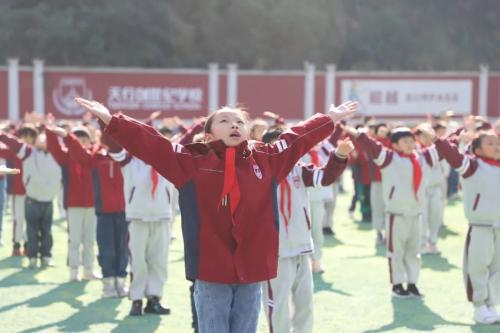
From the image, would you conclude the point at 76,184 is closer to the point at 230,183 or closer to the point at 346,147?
the point at 346,147

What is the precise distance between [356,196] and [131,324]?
8.79 meters

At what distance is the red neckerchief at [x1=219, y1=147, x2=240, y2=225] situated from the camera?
4.35 meters

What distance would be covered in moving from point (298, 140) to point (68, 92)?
26.6 m

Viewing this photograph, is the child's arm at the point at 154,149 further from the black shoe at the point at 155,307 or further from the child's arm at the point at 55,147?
the child's arm at the point at 55,147

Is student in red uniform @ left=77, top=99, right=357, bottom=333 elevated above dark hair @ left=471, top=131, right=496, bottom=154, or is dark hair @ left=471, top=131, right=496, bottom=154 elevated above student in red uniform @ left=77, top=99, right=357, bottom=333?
dark hair @ left=471, top=131, right=496, bottom=154

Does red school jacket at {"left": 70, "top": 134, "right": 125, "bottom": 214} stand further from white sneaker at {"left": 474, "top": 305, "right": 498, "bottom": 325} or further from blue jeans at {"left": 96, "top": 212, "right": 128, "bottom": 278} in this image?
white sneaker at {"left": 474, "top": 305, "right": 498, "bottom": 325}

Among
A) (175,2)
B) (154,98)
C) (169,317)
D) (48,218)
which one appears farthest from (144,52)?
(169,317)

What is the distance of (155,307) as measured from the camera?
8367mm

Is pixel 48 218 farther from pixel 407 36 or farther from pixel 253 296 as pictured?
pixel 407 36

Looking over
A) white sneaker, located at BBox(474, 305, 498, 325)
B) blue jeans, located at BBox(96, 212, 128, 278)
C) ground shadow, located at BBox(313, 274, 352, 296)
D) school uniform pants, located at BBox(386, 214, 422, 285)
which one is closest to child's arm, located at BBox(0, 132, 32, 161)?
blue jeans, located at BBox(96, 212, 128, 278)

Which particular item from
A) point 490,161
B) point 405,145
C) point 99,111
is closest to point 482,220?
point 490,161

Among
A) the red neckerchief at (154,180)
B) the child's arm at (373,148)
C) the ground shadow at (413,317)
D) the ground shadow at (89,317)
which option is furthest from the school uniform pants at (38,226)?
the ground shadow at (413,317)

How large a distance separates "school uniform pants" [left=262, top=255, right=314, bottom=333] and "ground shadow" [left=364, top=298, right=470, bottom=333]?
1395mm

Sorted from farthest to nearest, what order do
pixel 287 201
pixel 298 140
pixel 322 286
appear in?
pixel 322 286 < pixel 287 201 < pixel 298 140
